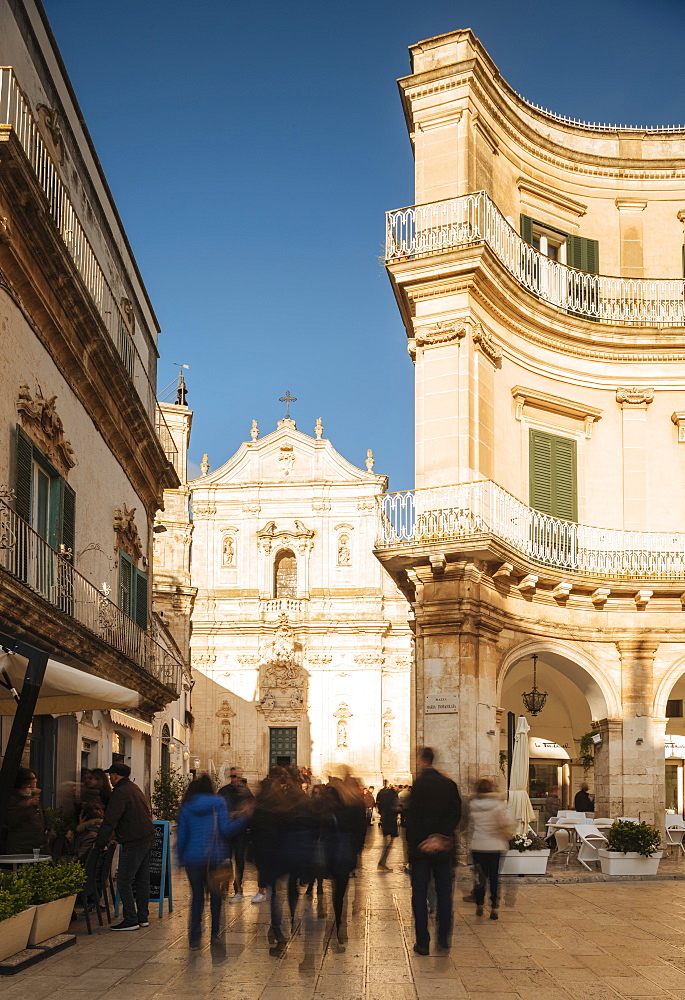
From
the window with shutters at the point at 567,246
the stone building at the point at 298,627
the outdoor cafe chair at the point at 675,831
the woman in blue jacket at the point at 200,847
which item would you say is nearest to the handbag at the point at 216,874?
the woman in blue jacket at the point at 200,847

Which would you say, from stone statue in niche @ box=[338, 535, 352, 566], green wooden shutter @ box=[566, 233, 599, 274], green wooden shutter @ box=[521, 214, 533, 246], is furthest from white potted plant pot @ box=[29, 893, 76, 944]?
stone statue in niche @ box=[338, 535, 352, 566]

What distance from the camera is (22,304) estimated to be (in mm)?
14141

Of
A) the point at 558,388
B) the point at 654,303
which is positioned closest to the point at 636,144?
the point at 654,303

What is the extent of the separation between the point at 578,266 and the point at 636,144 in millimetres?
3383

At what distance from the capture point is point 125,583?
22297 millimetres

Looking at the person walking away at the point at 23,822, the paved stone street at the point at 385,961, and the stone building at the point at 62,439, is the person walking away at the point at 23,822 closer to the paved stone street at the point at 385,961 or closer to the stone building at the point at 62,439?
the stone building at the point at 62,439

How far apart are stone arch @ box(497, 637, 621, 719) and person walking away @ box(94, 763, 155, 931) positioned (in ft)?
36.4

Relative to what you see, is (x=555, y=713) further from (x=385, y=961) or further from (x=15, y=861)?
(x=15, y=861)

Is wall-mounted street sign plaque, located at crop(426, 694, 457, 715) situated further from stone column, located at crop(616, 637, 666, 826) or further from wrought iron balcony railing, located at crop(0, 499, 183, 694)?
wrought iron balcony railing, located at crop(0, 499, 183, 694)

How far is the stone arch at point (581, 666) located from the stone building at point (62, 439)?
7009 millimetres

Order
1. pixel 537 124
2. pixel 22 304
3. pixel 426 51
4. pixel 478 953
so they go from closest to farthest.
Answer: pixel 478 953, pixel 22 304, pixel 426 51, pixel 537 124

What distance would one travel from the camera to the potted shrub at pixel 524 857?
60.3ft

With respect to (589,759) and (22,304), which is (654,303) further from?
(22,304)

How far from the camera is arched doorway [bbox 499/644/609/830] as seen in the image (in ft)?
75.0
